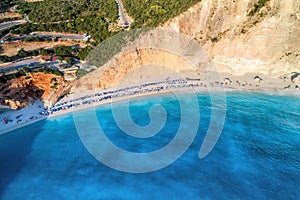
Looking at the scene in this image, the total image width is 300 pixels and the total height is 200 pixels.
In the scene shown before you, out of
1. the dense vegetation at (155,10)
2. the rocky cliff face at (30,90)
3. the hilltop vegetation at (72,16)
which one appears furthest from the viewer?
the hilltop vegetation at (72,16)

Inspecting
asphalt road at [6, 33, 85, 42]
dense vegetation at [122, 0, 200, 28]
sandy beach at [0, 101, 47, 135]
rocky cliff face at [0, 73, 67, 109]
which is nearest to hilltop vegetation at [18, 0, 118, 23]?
dense vegetation at [122, 0, 200, 28]

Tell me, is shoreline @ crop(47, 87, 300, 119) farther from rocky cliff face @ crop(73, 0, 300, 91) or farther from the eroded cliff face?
the eroded cliff face

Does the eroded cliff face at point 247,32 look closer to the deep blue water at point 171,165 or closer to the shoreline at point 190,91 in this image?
the shoreline at point 190,91

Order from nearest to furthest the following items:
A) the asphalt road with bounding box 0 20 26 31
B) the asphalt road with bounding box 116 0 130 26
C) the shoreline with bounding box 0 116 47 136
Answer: the shoreline with bounding box 0 116 47 136, the asphalt road with bounding box 116 0 130 26, the asphalt road with bounding box 0 20 26 31

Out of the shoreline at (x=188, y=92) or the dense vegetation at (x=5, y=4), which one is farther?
the dense vegetation at (x=5, y=4)

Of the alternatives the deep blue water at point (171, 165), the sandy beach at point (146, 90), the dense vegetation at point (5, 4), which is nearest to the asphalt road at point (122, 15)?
the sandy beach at point (146, 90)
